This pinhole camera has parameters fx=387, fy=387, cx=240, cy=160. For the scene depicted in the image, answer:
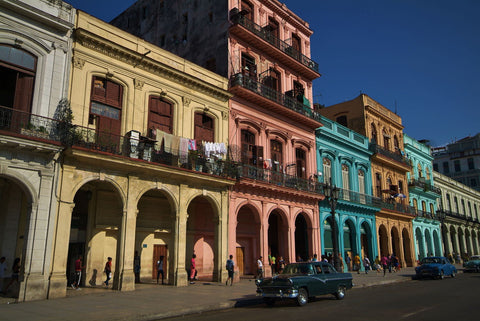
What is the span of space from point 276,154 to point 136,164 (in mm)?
10817

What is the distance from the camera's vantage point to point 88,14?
16.1 m

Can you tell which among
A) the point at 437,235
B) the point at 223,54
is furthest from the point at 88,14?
the point at 437,235

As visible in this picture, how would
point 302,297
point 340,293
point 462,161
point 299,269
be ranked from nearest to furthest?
1. point 302,297
2. point 299,269
3. point 340,293
4. point 462,161

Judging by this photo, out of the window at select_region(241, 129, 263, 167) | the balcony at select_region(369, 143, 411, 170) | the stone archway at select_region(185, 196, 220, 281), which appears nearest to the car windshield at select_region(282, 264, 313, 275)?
the stone archway at select_region(185, 196, 220, 281)

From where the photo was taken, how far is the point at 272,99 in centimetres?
2362

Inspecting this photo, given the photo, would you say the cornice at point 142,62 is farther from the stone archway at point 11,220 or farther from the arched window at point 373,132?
the arched window at point 373,132

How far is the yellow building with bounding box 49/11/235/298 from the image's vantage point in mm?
15016

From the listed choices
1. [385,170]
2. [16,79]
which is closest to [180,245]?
[16,79]

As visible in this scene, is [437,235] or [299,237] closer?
[299,237]

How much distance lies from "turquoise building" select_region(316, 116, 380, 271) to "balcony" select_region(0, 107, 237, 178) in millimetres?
10187

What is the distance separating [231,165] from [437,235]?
105ft

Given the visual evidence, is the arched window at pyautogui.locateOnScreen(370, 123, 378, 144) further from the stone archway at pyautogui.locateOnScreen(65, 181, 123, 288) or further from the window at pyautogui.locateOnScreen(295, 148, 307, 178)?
the stone archway at pyautogui.locateOnScreen(65, 181, 123, 288)

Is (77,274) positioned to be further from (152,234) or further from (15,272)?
(152,234)

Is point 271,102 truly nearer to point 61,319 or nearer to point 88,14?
point 88,14
